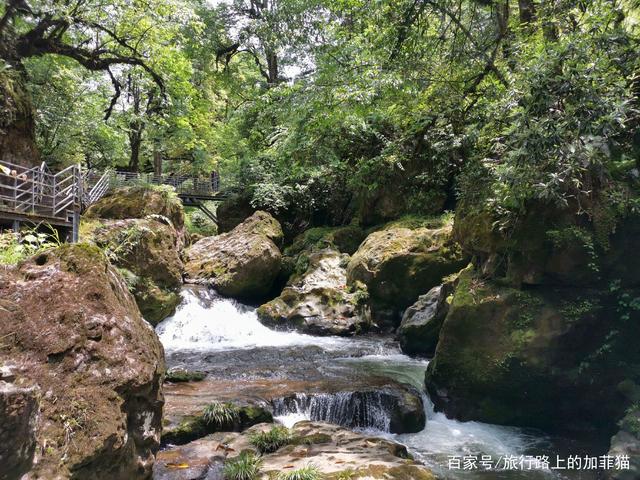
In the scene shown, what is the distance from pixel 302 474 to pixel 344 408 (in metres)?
2.95

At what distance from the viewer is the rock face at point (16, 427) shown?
212cm

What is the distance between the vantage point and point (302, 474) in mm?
4477

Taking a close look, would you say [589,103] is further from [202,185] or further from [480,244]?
[202,185]

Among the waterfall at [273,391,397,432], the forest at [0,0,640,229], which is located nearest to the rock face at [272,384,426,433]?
the waterfall at [273,391,397,432]

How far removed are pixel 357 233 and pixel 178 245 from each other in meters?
6.58

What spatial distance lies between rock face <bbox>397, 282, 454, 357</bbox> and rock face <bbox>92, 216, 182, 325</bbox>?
640 cm

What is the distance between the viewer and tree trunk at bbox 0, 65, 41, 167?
44.2ft

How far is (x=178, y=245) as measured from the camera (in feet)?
50.3

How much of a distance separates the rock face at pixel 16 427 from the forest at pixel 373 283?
0.01m

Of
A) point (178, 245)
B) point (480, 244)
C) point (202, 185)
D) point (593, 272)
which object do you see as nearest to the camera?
point (593, 272)

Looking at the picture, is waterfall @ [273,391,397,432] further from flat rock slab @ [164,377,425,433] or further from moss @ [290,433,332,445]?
moss @ [290,433,332,445]

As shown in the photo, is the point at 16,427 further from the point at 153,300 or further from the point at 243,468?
the point at 153,300

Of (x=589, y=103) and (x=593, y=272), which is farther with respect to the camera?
(x=593, y=272)

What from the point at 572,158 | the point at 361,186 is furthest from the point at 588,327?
the point at 361,186
